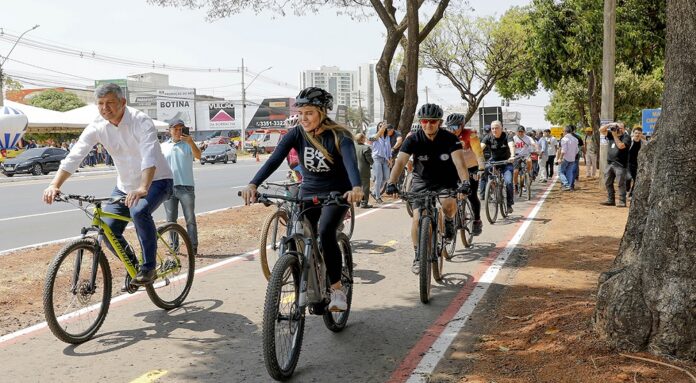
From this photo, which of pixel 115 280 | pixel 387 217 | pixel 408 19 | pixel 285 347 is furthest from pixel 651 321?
pixel 408 19

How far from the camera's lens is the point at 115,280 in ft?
25.5

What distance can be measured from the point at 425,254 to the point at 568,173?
15056 millimetres

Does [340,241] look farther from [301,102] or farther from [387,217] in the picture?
[387,217]

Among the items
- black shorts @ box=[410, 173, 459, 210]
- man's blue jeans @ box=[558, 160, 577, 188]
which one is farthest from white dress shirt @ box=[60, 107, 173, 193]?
man's blue jeans @ box=[558, 160, 577, 188]

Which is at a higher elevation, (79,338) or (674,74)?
(674,74)

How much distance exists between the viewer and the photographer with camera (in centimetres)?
1474

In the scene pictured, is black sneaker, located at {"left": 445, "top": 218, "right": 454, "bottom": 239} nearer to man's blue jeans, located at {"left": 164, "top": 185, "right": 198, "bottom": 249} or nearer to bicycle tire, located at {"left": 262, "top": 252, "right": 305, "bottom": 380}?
man's blue jeans, located at {"left": 164, "top": 185, "right": 198, "bottom": 249}

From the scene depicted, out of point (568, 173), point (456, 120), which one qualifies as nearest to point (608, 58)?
point (568, 173)

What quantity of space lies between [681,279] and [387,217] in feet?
30.3

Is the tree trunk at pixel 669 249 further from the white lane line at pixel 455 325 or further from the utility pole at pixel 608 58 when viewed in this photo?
the utility pole at pixel 608 58

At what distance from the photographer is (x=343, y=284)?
17.6 ft

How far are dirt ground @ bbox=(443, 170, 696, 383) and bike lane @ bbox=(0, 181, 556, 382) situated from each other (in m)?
0.42

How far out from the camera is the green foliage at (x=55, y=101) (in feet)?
285

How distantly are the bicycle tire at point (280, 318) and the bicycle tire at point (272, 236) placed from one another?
8.97 ft
